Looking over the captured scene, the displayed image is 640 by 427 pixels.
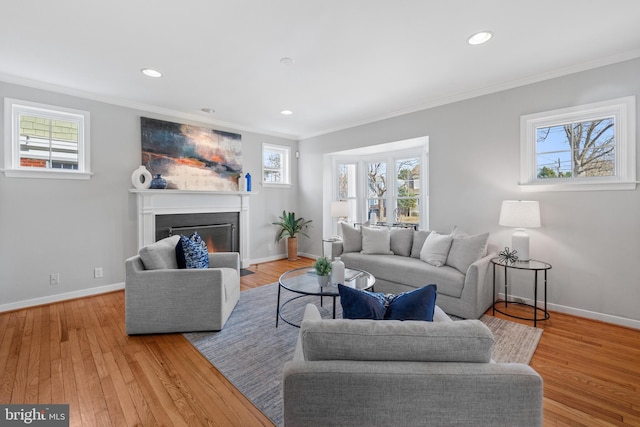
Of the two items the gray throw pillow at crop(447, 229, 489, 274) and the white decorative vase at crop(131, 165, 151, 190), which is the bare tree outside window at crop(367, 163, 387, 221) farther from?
the white decorative vase at crop(131, 165, 151, 190)

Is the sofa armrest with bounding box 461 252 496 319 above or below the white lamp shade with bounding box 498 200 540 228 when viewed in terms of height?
below

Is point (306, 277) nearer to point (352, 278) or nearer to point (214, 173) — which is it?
point (352, 278)

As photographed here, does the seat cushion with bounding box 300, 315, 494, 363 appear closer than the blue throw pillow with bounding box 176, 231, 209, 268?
Yes

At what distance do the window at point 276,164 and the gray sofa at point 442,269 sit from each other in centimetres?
252

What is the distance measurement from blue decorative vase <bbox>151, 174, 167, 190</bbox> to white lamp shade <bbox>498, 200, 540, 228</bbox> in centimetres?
451

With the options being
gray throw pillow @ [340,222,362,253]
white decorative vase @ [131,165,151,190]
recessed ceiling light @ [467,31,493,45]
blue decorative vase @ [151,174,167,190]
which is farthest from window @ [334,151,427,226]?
white decorative vase @ [131,165,151,190]

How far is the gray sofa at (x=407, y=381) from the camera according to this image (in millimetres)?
975

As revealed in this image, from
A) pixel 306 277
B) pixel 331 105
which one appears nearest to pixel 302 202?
pixel 331 105

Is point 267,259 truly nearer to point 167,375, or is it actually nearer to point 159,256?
point 159,256

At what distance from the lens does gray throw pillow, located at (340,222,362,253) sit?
4.27 meters

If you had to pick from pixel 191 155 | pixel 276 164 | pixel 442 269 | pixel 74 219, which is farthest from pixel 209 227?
pixel 442 269

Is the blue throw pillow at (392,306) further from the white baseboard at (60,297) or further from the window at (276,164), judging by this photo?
the window at (276,164)

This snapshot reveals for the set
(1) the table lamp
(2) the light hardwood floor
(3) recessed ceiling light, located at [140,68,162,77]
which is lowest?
(2) the light hardwood floor

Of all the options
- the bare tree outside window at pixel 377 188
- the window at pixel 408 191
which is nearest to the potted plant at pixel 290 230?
the bare tree outside window at pixel 377 188
